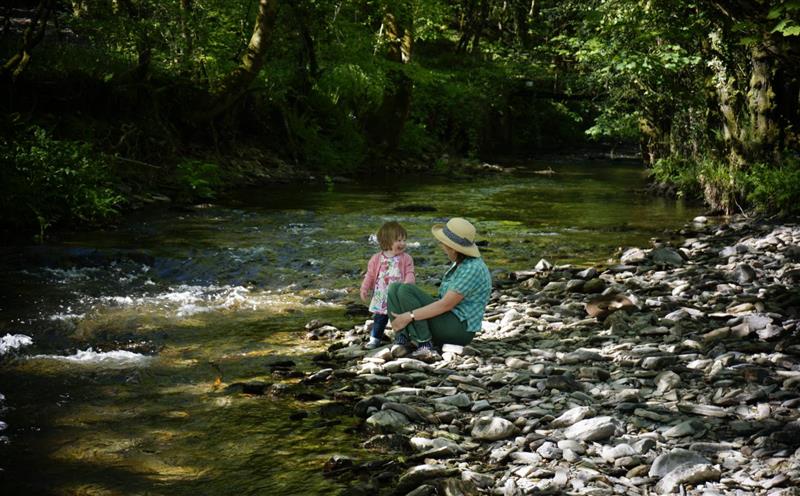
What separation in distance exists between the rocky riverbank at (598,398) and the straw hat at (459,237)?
0.97 meters

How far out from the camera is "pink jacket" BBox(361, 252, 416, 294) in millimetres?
7980

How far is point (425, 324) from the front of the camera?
7613 mm

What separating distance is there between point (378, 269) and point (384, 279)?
13 centimetres

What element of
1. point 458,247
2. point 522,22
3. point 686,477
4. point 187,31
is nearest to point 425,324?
point 458,247

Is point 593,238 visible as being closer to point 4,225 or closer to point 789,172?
point 789,172

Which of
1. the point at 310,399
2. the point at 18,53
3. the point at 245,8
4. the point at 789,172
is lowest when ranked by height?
the point at 310,399

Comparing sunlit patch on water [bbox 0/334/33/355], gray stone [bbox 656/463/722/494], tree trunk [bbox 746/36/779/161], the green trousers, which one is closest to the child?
the green trousers

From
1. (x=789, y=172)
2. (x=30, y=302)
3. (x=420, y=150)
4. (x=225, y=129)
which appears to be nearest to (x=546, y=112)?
(x=420, y=150)

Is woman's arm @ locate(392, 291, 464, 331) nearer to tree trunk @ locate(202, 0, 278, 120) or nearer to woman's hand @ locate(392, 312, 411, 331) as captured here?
woman's hand @ locate(392, 312, 411, 331)

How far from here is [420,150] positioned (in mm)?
33219

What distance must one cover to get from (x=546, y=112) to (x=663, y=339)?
135ft

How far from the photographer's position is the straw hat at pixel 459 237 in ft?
24.4

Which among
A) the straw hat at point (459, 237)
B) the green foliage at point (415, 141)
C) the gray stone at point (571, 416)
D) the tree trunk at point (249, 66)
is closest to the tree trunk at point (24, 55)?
the tree trunk at point (249, 66)

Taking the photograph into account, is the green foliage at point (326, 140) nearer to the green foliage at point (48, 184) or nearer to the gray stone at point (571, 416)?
the green foliage at point (48, 184)
